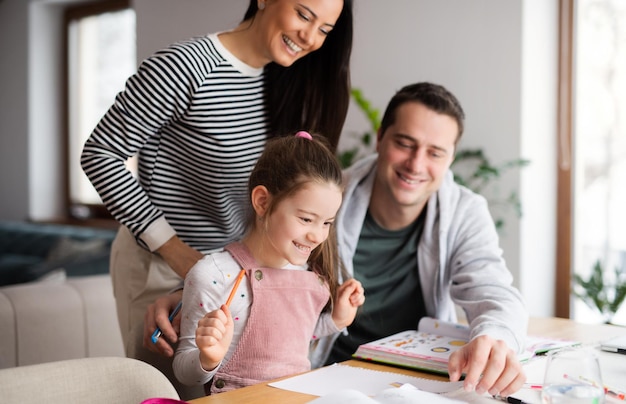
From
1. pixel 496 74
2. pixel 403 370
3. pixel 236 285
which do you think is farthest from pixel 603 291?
pixel 236 285

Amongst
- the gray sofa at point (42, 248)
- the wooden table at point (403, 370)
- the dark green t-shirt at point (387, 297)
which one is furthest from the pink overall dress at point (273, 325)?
the gray sofa at point (42, 248)

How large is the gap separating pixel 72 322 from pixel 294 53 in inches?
57.2

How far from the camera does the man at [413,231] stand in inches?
71.3

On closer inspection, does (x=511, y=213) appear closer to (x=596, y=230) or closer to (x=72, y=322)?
(x=596, y=230)

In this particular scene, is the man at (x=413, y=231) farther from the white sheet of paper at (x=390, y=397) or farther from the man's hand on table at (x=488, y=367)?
the white sheet of paper at (x=390, y=397)

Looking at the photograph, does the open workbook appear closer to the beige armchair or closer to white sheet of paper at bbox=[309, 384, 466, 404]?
white sheet of paper at bbox=[309, 384, 466, 404]

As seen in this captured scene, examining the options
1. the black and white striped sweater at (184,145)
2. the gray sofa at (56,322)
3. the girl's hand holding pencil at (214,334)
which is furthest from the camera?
the gray sofa at (56,322)

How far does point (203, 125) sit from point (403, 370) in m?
0.70

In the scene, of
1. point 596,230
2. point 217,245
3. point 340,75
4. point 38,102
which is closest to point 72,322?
point 217,245

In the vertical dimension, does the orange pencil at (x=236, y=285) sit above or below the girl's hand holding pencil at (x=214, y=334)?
above

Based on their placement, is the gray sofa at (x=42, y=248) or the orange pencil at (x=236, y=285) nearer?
the orange pencil at (x=236, y=285)

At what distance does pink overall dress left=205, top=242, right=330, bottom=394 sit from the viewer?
144 centimetres

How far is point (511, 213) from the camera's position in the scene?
12.2ft

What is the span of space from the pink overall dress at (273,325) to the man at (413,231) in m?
0.28
